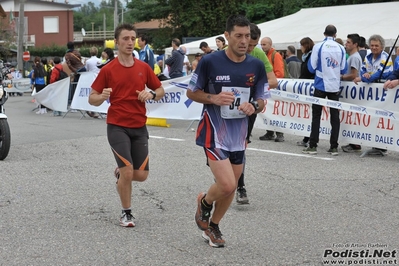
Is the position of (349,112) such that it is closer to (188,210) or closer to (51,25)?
(188,210)

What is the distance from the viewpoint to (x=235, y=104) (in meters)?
6.00

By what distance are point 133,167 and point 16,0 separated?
287 feet

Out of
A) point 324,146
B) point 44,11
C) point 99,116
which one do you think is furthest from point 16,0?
point 324,146

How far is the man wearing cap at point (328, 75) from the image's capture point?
1132 centimetres

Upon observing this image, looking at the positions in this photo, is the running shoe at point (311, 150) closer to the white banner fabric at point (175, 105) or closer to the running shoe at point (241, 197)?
the white banner fabric at point (175, 105)

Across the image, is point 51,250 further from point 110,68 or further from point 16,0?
point 16,0

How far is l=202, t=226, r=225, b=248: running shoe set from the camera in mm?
6016

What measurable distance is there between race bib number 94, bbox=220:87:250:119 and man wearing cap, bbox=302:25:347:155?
555cm

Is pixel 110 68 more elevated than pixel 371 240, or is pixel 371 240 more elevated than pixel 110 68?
pixel 110 68

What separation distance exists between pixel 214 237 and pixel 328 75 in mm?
5920

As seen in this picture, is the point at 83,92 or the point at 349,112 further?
the point at 83,92

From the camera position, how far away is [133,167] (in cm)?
689

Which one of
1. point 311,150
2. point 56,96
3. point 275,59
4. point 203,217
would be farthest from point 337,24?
point 203,217

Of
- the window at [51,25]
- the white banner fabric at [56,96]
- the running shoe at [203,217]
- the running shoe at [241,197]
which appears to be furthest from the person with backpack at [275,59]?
the window at [51,25]
